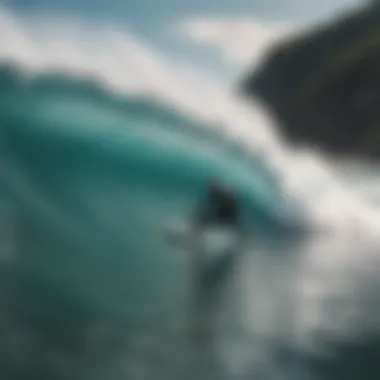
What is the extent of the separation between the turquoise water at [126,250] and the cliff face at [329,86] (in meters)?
0.09

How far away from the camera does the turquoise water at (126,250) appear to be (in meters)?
1.18

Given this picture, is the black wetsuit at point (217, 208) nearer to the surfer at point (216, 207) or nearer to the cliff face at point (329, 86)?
the surfer at point (216, 207)

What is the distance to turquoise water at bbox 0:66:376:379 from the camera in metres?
1.18

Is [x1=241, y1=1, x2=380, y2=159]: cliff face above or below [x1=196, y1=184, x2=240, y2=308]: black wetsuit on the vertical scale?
above

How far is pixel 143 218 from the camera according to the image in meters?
1.21

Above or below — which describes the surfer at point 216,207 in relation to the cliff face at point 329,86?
below

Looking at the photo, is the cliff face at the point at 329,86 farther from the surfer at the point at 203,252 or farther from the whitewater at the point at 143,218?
the surfer at the point at 203,252

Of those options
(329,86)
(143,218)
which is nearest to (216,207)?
(143,218)

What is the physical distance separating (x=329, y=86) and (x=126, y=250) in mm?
392

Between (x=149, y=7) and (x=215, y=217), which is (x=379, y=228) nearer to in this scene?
(x=215, y=217)

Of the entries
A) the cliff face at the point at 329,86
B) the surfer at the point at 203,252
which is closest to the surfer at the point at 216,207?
the surfer at the point at 203,252

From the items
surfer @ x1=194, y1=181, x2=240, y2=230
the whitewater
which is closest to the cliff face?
the whitewater

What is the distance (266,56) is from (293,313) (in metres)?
0.38

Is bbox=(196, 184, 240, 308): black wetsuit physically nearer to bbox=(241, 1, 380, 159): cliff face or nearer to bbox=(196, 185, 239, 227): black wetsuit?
bbox=(196, 185, 239, 227): black wetsuit
